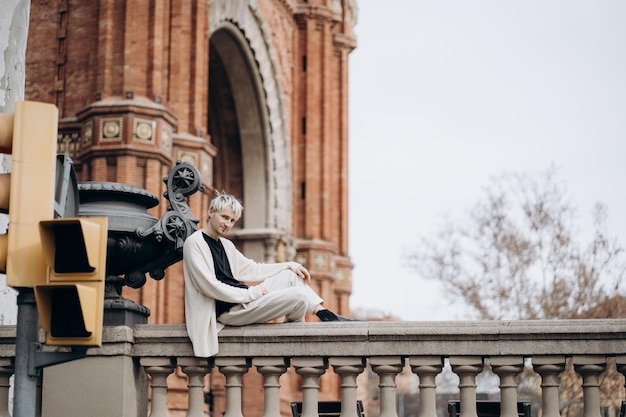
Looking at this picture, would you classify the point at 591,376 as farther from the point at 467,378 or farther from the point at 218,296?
the point at 218,296

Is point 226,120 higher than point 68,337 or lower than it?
higher

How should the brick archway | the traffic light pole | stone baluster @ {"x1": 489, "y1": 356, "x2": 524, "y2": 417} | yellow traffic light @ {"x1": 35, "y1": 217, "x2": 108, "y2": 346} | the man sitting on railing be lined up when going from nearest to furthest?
yellow traffic light @ {"x1": 35, "y1": 217, "x2": 108, "y2": 346} → the traffic light pole → stone baluster @ {"x1": 489, "y1": 356, "x2": 524, "y2": 417} → the man sitting on railing → the brick archway

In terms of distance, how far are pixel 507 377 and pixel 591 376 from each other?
22.1 inches

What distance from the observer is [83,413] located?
848 centimetres

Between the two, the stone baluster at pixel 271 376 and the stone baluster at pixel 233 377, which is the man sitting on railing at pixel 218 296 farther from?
the stone baluster at pixel 271 376

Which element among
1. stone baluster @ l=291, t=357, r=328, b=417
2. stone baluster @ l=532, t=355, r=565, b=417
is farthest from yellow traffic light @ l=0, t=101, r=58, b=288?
stone baluster @ l=532, t=355, r=565, b=417

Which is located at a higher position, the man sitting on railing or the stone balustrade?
the man sitting on railing

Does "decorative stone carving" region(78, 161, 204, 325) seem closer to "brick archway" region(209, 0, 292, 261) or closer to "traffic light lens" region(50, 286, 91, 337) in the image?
"traffic light lens" region(50, 286, 91, 337)

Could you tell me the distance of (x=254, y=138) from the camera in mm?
36906

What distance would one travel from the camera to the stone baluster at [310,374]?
8336mm

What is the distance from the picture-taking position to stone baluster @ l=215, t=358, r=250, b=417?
8.41m

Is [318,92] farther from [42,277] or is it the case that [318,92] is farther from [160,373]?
[42,277]

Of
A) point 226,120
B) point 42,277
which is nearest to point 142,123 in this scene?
point 226,120

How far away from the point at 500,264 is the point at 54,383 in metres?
30.9
